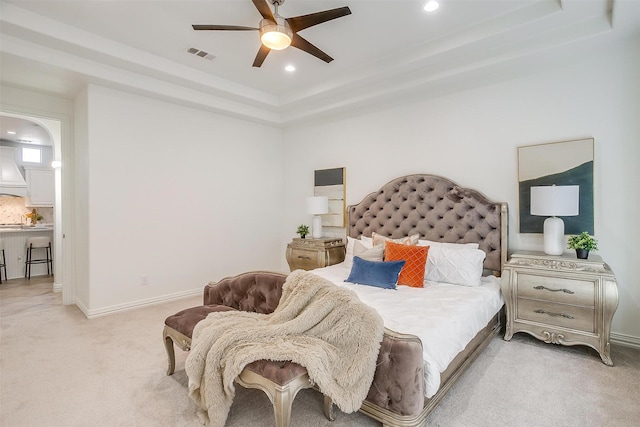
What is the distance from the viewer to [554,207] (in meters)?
2.80

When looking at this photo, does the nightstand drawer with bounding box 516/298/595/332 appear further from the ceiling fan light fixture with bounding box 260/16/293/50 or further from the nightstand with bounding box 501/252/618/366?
the ceiling fan light fixture with bounding box 260/16/293/50

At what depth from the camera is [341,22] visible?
296 cm

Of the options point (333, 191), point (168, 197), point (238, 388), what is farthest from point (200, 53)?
point (238, 388)

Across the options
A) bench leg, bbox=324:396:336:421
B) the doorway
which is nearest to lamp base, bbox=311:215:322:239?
bench leg, bbox=324:396:336:421

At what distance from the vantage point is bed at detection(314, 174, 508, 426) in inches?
68.5

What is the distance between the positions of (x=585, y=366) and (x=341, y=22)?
361 centimetres

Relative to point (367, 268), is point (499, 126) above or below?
above

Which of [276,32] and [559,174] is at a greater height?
[276,32]

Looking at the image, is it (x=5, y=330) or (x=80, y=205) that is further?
(x=80, y=205)

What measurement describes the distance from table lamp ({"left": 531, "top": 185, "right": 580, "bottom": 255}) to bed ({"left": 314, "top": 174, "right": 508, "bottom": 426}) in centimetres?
43

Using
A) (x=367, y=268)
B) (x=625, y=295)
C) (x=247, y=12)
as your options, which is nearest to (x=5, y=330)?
(x=367, y=268)

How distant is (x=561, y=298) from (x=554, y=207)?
796 mm

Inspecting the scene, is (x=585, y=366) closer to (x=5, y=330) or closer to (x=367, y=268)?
(x=367, y=268)

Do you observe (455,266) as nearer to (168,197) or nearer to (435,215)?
(435,215)
